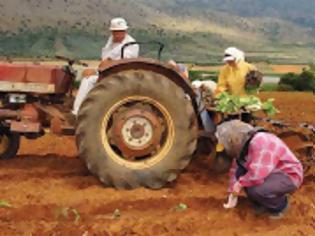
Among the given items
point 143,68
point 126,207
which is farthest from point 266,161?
point 143,68

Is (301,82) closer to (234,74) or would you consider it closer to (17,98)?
(234,74)

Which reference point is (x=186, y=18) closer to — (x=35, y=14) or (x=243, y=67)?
(x=35, y=14)

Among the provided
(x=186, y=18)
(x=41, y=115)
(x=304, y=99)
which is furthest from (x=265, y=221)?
(x=186, y=18)

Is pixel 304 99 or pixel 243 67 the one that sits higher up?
pixel 243 67

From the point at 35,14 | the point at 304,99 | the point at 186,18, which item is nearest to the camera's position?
the point at 304,99

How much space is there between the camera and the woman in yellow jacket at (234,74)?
816 centimetres

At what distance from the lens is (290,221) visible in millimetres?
6355

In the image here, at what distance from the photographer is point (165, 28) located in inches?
2771

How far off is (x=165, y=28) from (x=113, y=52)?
62908 mm

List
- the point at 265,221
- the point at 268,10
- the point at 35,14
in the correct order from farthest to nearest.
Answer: the point at 268,10 → the point at 35,14 → the point at 265,221

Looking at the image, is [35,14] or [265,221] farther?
[35,14]

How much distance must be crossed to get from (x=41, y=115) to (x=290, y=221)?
9.76 feet

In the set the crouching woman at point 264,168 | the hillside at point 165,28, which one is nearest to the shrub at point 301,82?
the crouching woman at point 264,168

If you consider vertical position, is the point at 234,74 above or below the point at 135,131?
above
